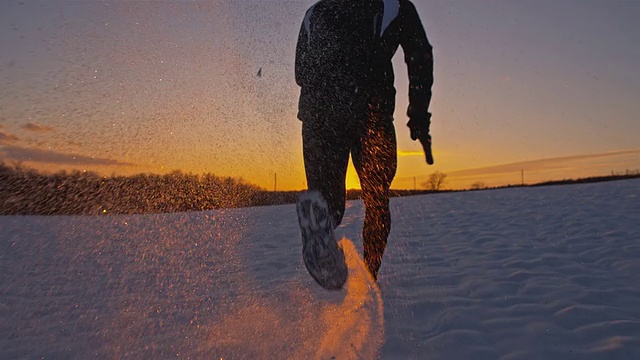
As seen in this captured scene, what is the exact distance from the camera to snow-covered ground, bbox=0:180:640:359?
2643mm

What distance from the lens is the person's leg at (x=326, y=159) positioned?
281 cm

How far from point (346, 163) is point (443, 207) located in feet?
25.4

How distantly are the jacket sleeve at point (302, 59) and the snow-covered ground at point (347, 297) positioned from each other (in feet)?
4.52

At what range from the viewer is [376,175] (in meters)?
3.03

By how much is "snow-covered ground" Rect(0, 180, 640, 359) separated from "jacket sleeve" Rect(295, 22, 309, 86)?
138cm

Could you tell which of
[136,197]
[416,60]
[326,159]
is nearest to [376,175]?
[326,159]

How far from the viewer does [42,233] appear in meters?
8.79

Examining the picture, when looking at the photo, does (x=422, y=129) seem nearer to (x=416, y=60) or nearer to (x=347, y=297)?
(x=416, y=60)

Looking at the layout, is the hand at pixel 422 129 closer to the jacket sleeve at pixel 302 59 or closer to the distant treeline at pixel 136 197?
the jacket sleeve at pixel 302 59

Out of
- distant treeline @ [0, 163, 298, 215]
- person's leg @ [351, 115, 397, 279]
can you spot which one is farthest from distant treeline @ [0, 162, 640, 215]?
person's leg @ [351, 115, 397, 279]

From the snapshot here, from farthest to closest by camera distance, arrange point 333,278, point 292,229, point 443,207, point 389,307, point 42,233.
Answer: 1. point 443,207
2. point 42,233
3. point 292,229
4. point 389,307
5. point 333,278

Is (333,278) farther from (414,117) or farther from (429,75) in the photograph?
(429,75)

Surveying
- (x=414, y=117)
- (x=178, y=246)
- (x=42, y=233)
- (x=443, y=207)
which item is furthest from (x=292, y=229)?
(x=414, y=117)

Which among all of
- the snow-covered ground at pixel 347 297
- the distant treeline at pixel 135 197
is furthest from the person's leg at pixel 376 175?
the distant treeline at pixel 135 197
